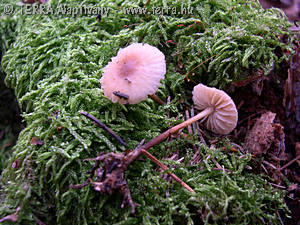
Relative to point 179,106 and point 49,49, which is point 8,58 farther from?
point 179,106

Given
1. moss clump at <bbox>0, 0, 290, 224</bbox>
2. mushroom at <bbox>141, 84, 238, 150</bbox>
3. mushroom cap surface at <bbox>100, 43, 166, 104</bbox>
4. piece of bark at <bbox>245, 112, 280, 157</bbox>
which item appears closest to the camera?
moss clump at <bbox>0, 0, 290, 224</bbox>

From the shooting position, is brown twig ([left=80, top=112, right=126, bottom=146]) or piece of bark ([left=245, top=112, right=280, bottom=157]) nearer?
brown twig ([left=80, top=112, right=126, bottom=146])

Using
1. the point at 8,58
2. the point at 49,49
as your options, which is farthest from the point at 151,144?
the point at 8,58


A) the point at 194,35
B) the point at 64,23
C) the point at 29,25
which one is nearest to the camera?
the point at 194,35

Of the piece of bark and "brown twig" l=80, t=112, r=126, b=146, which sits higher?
"brown twig" l=80, t=112, r=126, b=146

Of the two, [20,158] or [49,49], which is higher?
[49,49]

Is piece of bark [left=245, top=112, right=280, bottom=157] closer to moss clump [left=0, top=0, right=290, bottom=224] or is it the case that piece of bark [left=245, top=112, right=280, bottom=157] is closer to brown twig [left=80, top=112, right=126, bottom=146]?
moss clump [left=0, top=0, right=290, bottom=224]

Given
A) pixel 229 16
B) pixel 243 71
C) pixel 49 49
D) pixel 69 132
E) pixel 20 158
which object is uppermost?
pixel 229 16

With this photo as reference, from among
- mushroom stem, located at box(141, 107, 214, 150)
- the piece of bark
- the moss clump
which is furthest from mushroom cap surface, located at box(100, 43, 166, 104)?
the piece of bark
